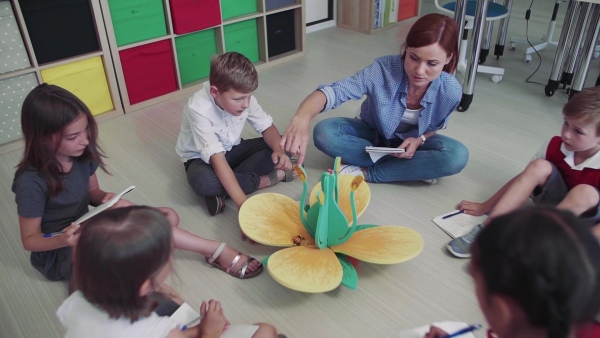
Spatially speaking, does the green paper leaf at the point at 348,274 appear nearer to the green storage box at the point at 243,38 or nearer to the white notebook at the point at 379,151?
the white notebook at the point at 379,151

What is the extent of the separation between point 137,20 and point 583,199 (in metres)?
2.00

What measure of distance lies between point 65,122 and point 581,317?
109 cm

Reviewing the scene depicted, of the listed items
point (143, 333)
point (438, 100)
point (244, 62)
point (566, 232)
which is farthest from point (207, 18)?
point (566, 232)

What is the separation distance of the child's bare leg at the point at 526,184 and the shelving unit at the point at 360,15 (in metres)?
2.29

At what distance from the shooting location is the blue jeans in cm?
168

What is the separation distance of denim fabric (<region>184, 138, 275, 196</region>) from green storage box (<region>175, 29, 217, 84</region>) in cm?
95

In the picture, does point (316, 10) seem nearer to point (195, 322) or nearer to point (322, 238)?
point (322, 238)

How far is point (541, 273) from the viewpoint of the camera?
1.83 ft

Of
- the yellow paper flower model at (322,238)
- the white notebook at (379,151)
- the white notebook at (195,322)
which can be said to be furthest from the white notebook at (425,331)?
the white notebook at (379,151)

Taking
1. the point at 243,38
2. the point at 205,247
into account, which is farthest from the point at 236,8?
the point at 205,247

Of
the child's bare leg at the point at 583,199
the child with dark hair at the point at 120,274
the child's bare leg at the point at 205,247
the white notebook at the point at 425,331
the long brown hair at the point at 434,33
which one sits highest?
the long brown hair at the point at 434,33

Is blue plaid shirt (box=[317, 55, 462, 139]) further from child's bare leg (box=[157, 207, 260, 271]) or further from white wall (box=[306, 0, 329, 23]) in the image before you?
white wall (box=[306, 0, 329, 23])

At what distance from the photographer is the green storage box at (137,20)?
2.16 meters

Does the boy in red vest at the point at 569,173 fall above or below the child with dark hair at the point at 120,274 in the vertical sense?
below
